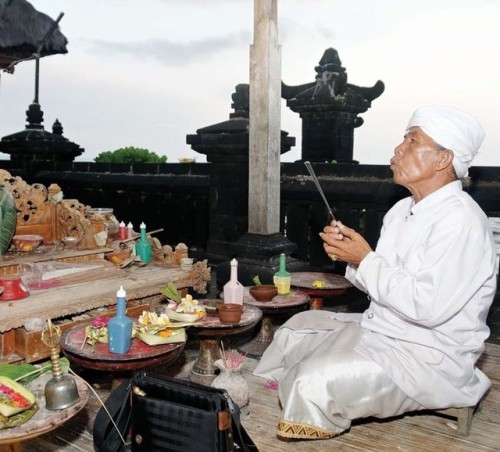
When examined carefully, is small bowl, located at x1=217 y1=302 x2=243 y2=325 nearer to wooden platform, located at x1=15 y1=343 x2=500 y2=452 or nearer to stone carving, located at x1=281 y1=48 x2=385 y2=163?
wooden platform, located at x1=15 y1=343 x2=500 y2=452

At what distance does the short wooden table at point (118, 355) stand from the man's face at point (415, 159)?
5.60ft

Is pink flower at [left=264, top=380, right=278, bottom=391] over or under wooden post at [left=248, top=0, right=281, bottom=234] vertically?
under

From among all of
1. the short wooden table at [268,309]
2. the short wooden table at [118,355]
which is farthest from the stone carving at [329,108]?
the short wooden table at [118,355]

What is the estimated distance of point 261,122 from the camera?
622 cm

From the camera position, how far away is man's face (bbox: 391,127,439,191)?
10.9ft

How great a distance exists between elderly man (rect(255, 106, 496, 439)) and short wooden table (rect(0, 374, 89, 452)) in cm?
113

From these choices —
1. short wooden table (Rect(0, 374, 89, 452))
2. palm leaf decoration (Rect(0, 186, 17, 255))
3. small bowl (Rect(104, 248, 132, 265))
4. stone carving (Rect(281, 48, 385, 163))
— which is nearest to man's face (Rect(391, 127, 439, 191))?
short wooden table (Rect(0, 374, 89, 452))

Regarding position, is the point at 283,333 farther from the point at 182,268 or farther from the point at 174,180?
the point at 174,180

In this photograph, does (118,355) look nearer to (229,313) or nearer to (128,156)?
(229,313)

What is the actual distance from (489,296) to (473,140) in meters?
0.92

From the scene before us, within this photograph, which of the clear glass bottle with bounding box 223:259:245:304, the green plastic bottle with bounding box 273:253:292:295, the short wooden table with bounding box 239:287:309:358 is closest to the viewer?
the clear glass bottle with bounding box 223:259:245:304

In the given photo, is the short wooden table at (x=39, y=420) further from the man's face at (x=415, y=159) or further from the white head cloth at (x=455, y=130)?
the white head cloth at (x=455, y=130)

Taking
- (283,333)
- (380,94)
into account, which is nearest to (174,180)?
(380,94)

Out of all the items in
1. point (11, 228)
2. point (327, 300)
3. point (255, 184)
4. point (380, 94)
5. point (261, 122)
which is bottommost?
point (327, 300)
